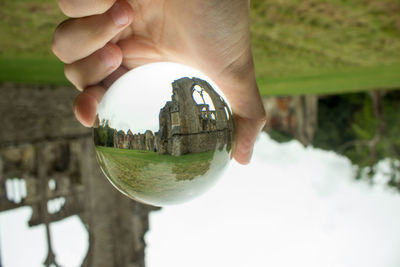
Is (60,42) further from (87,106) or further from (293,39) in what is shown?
(293,39)

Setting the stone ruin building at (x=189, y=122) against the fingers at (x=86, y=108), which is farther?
the fingers at (x=86, y=108)

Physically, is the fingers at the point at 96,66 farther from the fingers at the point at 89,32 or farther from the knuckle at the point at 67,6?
the knuckle at the point at 67,6

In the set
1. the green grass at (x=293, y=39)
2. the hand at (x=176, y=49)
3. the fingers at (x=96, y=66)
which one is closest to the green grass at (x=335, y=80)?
the green grass at (x=293, y=39)

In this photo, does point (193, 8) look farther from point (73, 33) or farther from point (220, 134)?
point (220, 134)

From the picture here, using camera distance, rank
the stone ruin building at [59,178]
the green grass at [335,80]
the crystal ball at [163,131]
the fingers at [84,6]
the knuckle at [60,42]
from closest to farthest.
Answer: the crystal ball at [163,131] < the fingers at [84,6] < the knuckle at [60,42] < the stone ruin building at [59,178] < the green grass at [335,80]

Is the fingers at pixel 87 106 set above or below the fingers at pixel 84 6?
below

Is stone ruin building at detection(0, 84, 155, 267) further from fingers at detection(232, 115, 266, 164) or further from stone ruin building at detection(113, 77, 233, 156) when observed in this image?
stone ruin building at detection(113, 77, 233, 156)

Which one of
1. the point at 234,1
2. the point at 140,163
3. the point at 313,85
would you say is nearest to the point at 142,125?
the point at 140,163

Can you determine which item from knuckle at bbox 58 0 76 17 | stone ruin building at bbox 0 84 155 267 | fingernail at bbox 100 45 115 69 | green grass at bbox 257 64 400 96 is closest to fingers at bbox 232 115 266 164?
fingernail at bbox 100 45 115 69
